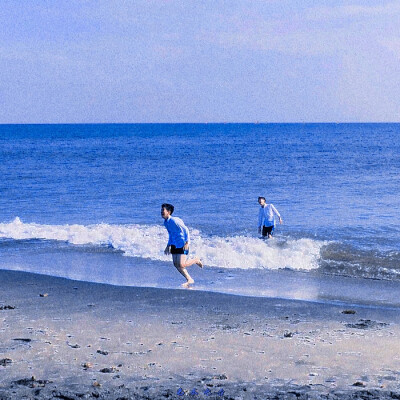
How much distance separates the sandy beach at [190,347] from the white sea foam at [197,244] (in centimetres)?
415

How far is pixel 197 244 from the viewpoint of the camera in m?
17.4

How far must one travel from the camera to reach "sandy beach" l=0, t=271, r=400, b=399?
6.57 metres

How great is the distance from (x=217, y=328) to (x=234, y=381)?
2.15 metres

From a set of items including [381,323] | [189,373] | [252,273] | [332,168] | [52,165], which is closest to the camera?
[189,373]

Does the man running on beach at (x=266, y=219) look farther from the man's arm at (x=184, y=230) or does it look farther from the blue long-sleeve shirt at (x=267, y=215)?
the man's arm at (x=184, y=230)

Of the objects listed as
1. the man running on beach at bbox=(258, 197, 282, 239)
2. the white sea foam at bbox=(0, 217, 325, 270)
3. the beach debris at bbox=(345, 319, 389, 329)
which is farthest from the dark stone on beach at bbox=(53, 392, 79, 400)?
the man running on beach at bbox=(258, 197, 282, 239)

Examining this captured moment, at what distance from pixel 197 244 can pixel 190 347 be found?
31.2 feet

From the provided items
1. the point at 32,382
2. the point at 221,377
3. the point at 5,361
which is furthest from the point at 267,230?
the point at 32,382

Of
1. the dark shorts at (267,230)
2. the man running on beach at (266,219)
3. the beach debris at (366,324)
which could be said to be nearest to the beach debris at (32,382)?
the beach debris at (366,324)

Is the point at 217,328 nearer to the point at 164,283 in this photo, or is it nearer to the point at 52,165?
the point at 164,283

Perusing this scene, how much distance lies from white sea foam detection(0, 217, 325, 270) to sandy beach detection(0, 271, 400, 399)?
13.6 ft

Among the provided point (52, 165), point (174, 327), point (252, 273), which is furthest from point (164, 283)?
point (52, 165)

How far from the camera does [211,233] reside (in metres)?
19.5

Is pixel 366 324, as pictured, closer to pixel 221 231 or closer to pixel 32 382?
pixel 32 382
